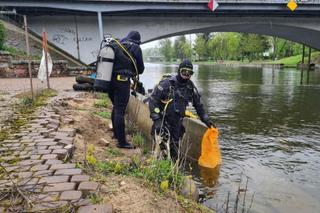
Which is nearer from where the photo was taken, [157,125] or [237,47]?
[157,125]

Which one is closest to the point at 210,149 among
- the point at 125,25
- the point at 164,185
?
the point at 164,185

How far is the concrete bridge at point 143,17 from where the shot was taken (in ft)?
69.2

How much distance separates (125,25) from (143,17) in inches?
60.8

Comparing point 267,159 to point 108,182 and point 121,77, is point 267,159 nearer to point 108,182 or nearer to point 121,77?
point 121,77

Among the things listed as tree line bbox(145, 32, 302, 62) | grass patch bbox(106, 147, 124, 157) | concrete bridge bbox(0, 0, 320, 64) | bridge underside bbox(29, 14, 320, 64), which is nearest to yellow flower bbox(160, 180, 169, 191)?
grass patch bbox(106, 147, 124, 157)

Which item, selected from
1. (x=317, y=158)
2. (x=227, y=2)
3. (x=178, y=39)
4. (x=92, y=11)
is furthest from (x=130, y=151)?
(x=178, y=39)

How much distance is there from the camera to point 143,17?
24.4m

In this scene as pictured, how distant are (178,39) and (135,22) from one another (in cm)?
9000

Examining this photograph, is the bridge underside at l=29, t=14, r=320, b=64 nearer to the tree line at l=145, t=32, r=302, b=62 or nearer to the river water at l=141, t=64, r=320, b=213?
the river water at l=141, t=64, r=320, b=213

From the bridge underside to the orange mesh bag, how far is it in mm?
19612

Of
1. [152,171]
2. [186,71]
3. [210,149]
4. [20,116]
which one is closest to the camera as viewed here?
[152,171]

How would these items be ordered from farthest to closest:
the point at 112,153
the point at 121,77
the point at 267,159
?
the point at 267,159 < the point at 121,77 < the point at 112,153

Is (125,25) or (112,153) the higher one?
(125,25)

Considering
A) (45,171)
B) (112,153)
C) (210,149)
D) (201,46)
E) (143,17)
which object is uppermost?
(143,17)
